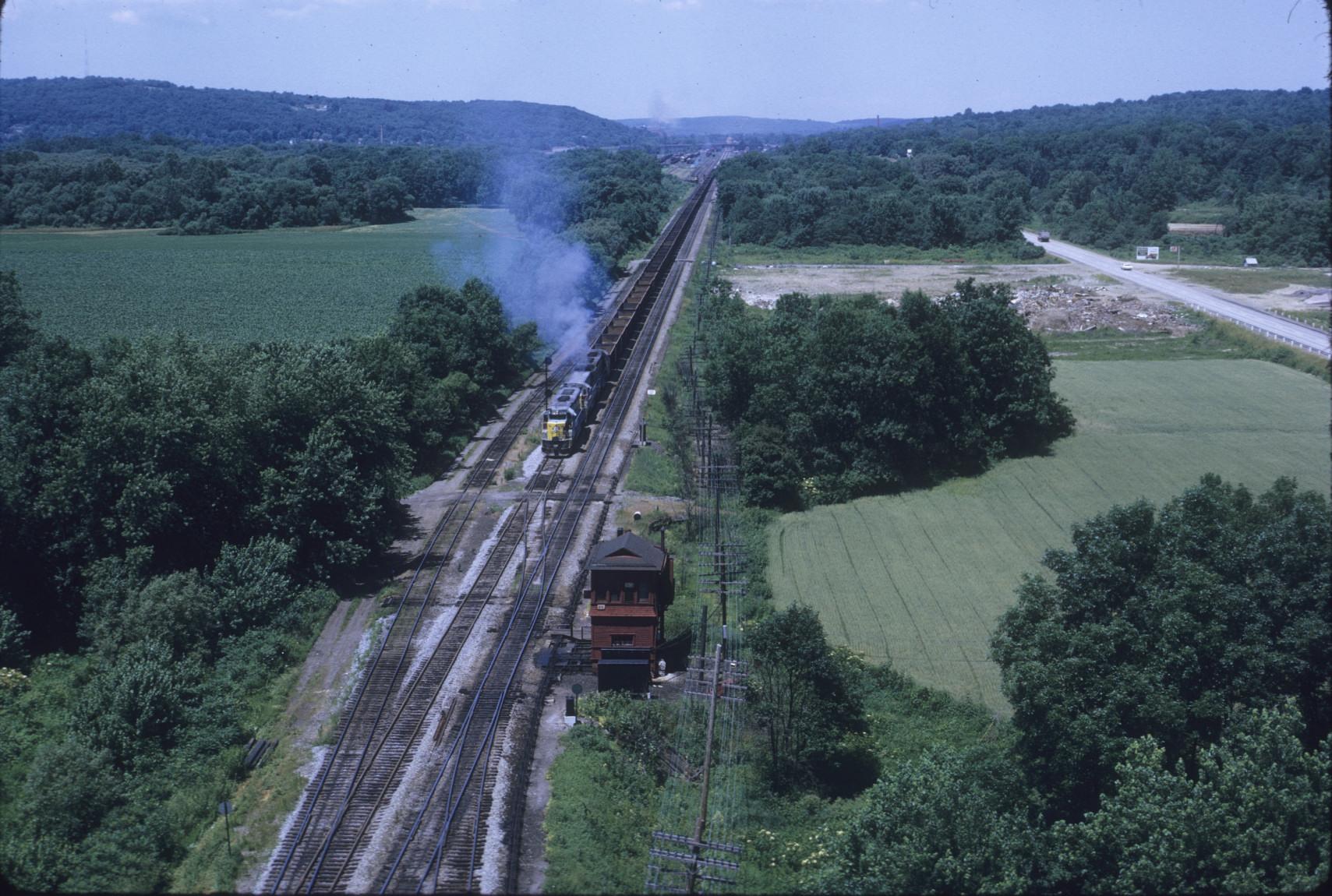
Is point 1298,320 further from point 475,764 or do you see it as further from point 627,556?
point 475,764

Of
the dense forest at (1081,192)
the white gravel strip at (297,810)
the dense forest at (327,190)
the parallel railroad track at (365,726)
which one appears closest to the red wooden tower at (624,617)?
the parallel railroad track at (365,726)

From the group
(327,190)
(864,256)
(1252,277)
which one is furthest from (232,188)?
(1252,277)

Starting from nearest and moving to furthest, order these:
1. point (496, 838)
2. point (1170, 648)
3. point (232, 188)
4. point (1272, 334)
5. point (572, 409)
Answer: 1. point (496, 838)
2. point (1170, 648)
3. point (572, 409)
4. point (1272, 334)
5. point (232, 188)

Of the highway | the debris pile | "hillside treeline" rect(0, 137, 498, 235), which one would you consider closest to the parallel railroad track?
the highway

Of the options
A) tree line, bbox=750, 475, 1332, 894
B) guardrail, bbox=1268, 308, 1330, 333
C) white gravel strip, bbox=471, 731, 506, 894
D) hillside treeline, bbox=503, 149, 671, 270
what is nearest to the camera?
tree line, bbox=750, 475, 1332, 894

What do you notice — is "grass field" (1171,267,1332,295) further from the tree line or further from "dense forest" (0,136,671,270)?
the tree line

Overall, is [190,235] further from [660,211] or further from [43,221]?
[660,211]

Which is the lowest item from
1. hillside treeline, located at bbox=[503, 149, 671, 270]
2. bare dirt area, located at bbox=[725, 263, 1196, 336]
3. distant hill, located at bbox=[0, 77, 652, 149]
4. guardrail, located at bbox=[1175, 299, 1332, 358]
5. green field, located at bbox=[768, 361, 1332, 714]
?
green field, located at bbox=[768, 361, 1332, 714]
